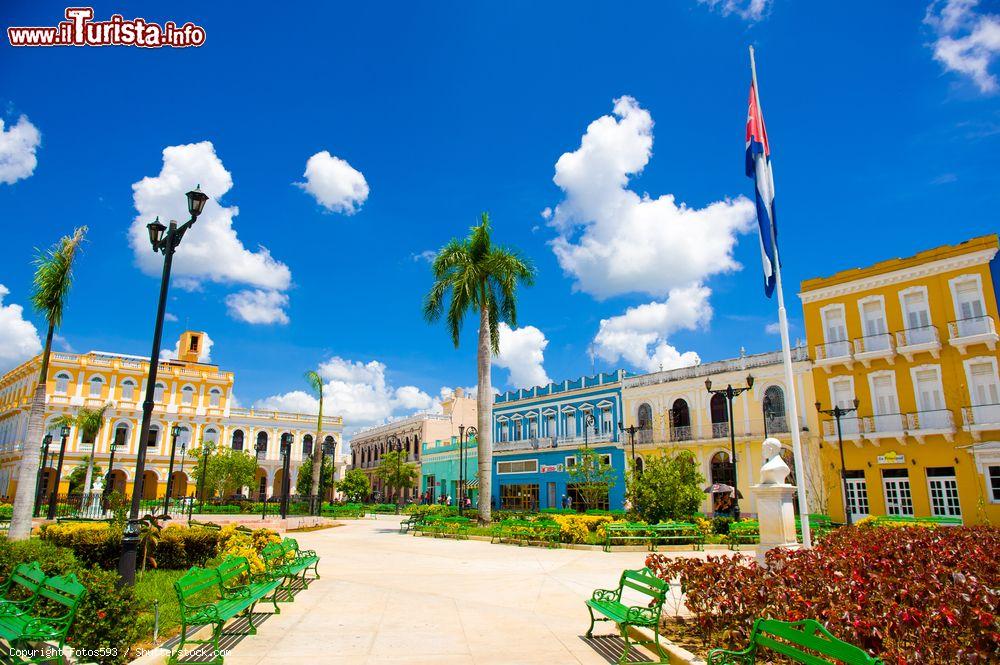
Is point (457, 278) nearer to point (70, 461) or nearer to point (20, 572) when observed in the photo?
point (20, 572)

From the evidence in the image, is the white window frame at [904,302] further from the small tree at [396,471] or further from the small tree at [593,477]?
the small tree at [396,471]

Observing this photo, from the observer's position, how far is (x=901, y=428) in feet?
82.6

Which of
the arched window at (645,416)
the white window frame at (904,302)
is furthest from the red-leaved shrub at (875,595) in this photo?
the arched window at (645,416)

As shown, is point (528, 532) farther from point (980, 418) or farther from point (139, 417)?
point (139, 417)

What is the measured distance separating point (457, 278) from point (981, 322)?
20515 mm

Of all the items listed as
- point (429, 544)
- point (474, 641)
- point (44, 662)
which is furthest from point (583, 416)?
point (44, 662)

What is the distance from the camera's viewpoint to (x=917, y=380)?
1001 inches

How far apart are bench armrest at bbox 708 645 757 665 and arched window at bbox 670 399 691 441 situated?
29.3 m

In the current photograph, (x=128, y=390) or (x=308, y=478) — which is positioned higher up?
(x=128, y=390)

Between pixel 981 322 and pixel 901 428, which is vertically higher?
pixel 981 322

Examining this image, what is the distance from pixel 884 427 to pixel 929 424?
1598mm

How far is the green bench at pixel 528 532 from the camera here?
18359mm

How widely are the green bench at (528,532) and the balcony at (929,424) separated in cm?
1604

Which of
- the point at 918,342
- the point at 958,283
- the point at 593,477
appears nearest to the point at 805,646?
the point at 918,342
